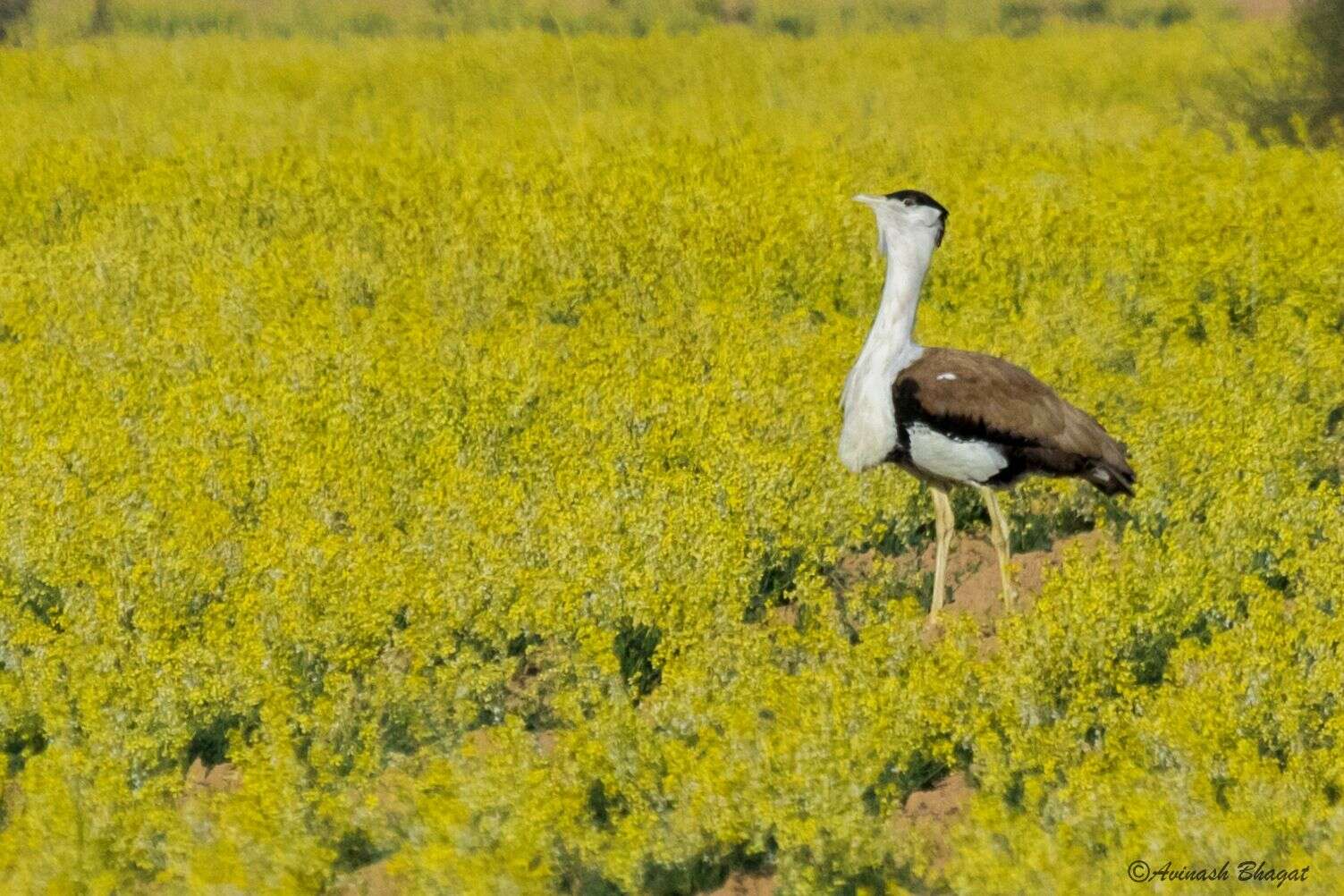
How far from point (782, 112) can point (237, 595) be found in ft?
40.4

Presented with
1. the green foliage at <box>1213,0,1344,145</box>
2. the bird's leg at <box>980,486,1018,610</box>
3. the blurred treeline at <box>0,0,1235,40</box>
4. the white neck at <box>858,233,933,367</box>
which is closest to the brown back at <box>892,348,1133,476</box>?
the white neck at <box>858,233,933,367</box>

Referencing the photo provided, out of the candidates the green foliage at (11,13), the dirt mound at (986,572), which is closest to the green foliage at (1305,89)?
the dirt mound at (986,572)

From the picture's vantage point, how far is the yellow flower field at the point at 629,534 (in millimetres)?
4508

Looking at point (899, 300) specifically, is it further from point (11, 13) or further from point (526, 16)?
point (526, 16)

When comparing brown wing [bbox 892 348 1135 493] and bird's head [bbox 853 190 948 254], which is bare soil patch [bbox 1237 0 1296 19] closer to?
bird's head [bbox 853 190 948 254]

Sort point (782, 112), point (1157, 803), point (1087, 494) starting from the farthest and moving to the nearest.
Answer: point (782, 112), point (1087, 494), point (1157, 803)

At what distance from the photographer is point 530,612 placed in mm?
5750

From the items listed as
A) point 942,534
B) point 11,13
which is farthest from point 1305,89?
point 11,13

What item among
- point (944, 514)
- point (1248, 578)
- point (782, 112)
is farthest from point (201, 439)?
point (782, 112)

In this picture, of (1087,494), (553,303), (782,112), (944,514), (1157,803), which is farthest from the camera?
(782,112)

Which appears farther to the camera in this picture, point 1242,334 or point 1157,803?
point 1242,334

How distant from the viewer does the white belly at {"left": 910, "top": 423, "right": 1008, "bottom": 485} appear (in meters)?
6.06

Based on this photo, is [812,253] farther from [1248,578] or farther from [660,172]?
[1248,578]

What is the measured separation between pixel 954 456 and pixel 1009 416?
8.3 inches
